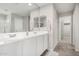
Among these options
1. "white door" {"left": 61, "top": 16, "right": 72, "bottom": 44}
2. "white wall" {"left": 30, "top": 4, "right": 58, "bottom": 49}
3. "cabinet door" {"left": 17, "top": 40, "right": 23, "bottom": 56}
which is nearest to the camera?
"cabinet door" {"left": 17, "top": 40, "right": 23, "bottom": 56}

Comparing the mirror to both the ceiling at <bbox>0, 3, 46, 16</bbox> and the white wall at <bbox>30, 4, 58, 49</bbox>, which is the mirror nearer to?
the ceiling at <bbox>0, 3, 46, 16</bbox>

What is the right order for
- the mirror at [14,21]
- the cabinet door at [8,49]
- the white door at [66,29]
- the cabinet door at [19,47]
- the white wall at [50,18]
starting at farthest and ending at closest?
the white wall at [50,18]
the white door at [66,29]
the mirror at [14,21]
the cabinet door at [19,47]
the cabinet door at [8,49]

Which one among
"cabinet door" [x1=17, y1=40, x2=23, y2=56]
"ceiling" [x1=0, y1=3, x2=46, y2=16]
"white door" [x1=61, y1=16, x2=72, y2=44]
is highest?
"ceiling" [x1=0, y1=3, x2=46, y2=16]

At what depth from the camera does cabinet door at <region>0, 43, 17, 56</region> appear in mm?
1005

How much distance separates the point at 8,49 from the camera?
105 cm

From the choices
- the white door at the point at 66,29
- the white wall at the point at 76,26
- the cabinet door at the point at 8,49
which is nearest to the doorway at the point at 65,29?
the white door at the point at 66,29

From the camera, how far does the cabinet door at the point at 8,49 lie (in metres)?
1.01

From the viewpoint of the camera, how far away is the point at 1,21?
59.3 inches

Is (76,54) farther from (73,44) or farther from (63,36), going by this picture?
(63,36)

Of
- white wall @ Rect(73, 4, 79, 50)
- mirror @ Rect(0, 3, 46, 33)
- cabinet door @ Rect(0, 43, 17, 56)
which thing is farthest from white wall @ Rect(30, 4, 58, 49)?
cabinet door @ Rect(0, 43, 17, 56)

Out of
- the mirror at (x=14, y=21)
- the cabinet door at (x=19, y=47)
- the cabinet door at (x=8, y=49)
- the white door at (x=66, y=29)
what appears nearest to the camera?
the cabinet door at (x=8, y=49)

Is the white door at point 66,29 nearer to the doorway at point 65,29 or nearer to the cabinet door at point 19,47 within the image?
the doorway at point 65,29

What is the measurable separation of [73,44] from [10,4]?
6.10 ft

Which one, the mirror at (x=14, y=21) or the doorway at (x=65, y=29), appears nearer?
the mirror at (x=14, y=21)
